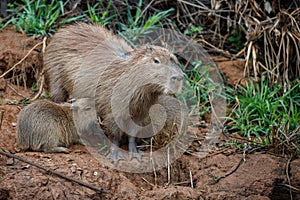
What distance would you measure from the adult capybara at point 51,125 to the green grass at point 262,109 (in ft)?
5.58

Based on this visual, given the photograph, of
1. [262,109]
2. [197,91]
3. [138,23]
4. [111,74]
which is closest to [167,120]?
[111,74]

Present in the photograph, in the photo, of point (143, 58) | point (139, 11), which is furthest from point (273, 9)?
point (143, 58)

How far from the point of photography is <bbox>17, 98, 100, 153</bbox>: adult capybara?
16.9 ft

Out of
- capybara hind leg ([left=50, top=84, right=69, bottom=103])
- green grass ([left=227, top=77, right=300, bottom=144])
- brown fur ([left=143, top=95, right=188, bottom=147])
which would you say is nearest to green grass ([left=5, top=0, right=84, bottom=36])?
capybara hind leg ([left=50, top=84, right=69, bottom=103])

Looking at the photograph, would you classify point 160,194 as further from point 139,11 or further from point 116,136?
point 139,11

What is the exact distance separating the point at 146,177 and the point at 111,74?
1.07 m

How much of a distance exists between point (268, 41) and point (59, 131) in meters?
2.95

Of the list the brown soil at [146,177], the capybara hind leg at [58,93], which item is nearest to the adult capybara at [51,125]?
the brown soil at [146,177]

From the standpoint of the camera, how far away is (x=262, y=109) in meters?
6.26

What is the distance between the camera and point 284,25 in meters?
6.86

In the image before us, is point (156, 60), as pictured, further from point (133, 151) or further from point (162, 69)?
point (133, 151)

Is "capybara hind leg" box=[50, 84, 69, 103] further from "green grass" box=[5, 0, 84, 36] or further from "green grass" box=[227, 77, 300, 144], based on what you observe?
"green grass" box=[227, 77, 300, 144]

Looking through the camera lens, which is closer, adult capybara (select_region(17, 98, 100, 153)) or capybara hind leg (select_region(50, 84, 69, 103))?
adult capybara (select_region(17, 98, 100, 153))

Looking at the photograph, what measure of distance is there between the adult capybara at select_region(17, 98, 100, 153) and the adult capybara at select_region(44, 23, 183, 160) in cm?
19
